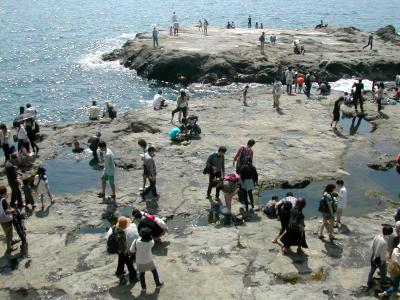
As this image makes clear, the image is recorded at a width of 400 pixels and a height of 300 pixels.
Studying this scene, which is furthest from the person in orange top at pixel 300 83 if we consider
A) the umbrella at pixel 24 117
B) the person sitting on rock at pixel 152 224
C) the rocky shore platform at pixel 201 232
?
the person sitting on rock at pixel 152 224

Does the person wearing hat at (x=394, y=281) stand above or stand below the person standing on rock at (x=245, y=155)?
below

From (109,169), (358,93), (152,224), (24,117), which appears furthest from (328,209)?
(24,117)

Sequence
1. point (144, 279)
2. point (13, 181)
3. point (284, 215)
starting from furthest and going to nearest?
1. point (13, 181)
2. point (284, 215)
3. point (144, 279)

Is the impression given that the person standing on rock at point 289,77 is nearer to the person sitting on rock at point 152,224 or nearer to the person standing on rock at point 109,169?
the person standing on rock at point 109,169

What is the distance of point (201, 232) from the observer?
51.1 feet

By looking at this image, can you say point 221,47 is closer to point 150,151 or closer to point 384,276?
point 150,151

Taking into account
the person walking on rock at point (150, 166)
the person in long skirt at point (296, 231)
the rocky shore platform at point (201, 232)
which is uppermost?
the person walking on rock at point (150, 166)

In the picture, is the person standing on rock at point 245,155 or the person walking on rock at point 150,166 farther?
the person standing on rock at point 245,155

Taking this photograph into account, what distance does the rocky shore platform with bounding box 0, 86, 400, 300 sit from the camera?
42.2 ft

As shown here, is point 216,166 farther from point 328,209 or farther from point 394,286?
point 394,286

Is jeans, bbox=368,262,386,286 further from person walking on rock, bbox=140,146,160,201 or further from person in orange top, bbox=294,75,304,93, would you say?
person in orange top, bbox=294,75,304,93

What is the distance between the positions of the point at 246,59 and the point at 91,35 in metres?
38.9

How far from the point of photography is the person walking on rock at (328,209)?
48.0 feet

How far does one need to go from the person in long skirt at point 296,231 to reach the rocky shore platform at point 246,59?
2941 centimetres
